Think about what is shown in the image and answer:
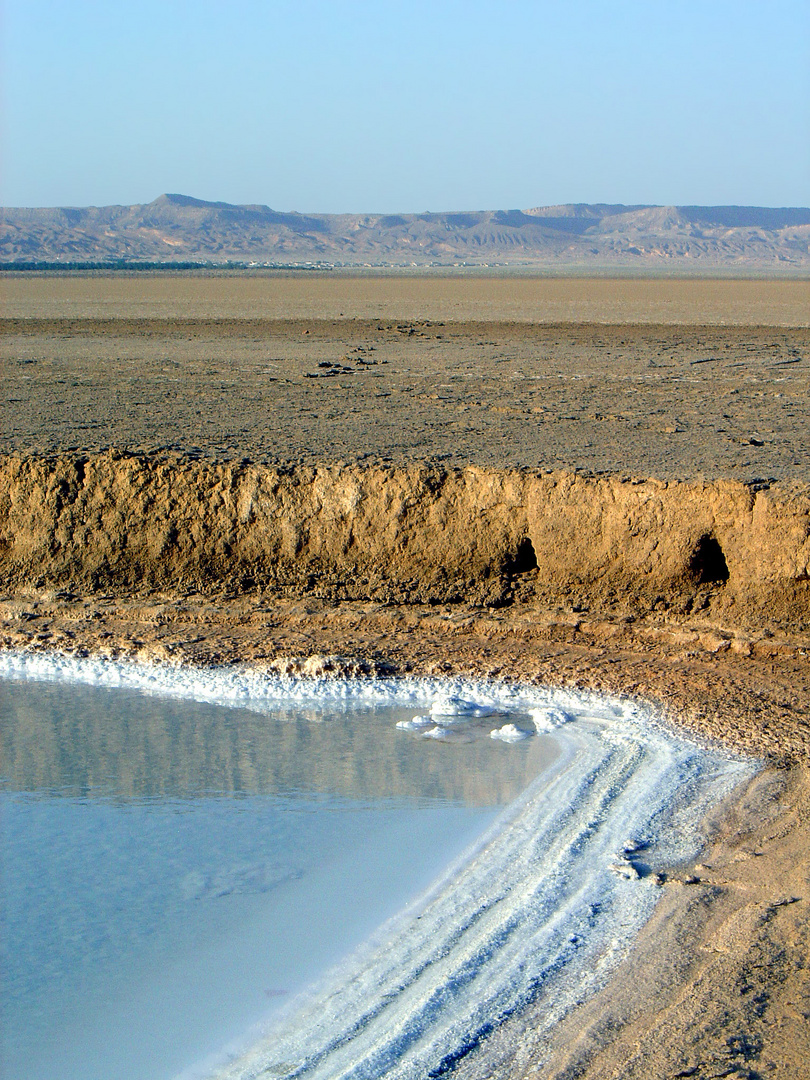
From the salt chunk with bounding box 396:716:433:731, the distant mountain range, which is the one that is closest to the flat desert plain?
the salt chunk with bounding box 396:716:433:731

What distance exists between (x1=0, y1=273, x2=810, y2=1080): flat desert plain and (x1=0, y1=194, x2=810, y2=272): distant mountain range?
11316cm

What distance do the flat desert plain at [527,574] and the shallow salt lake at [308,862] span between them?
9.5 inches

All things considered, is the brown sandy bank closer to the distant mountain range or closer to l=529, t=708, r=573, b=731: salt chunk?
l=529, t=708, r=573, b=731: salt chunk

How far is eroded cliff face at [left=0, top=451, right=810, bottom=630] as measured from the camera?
5.98m

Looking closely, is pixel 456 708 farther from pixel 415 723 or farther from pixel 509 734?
pixel 509 734

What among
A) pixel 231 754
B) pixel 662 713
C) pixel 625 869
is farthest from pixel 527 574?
pixel 625 869

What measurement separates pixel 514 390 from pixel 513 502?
504 cm

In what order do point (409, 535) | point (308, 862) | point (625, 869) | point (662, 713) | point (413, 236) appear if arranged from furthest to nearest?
point (413, 236) < point (409, 535) < point (662, 713) < point (308, 862) < point (625, 869)

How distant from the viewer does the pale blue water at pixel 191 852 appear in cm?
313

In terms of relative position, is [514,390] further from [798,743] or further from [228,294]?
[228,294]

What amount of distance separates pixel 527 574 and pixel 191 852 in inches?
115

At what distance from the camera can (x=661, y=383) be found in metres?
11.9

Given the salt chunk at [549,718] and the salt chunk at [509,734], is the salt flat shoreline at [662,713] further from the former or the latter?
the salt chunk at [509,734]

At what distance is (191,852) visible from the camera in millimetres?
4016
